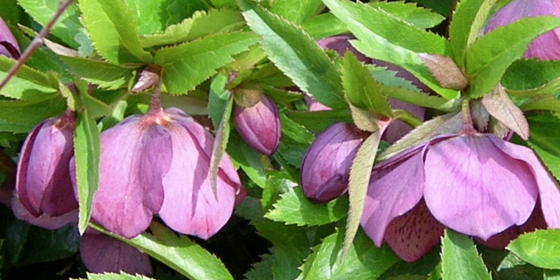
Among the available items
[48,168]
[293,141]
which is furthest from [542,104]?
[48,168]

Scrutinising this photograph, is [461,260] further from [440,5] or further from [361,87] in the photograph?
[440,5]

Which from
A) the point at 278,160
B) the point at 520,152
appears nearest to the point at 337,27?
the point at 278,160

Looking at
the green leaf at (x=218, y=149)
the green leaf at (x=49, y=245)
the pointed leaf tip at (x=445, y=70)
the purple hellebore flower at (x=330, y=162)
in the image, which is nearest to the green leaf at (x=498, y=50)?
the pointed leaf tip at (x=445, y=70)

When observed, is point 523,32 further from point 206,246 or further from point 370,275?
point 206,246

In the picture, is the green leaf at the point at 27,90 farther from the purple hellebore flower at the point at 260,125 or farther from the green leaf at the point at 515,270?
the green leaf at the point at 515,270

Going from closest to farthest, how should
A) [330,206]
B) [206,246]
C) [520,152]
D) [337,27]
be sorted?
[520,152], [330,206], [337,27], [206,246]

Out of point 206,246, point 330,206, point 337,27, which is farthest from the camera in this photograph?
point 206,246
